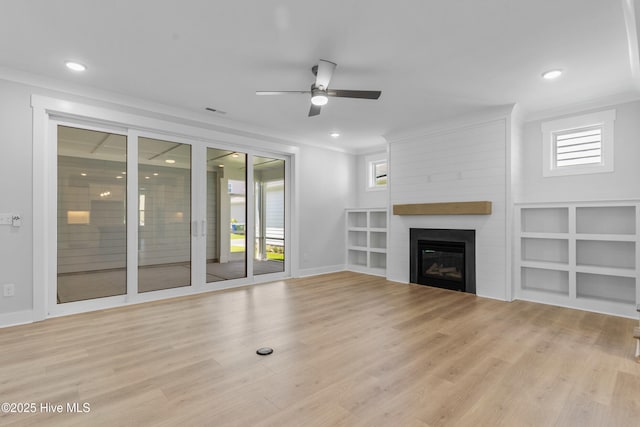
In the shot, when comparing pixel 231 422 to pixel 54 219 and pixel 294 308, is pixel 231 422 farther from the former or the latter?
pixel 54 219

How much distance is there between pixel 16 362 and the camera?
8.37 feet

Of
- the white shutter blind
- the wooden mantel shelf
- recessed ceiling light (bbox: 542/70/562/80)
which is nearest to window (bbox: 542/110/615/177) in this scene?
the white shutter blind

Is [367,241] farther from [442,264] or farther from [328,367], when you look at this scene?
[328,367]

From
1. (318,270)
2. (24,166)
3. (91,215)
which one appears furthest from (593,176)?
(24,166)

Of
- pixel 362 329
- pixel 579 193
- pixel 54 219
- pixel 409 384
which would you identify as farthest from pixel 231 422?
pixel 579 193

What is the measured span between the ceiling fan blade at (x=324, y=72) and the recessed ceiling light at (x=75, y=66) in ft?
7.87

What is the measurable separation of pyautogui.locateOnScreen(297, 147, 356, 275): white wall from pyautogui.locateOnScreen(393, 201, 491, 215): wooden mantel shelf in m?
1.47

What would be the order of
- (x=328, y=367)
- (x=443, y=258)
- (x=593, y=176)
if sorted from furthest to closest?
1. (x=443, y=258)
2. (x=593, y=176)
3. (x=328, y=367)

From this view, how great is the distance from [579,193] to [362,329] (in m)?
3.54

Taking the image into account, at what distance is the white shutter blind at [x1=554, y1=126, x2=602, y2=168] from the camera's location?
428 cm

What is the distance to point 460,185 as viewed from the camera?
502 centimetres

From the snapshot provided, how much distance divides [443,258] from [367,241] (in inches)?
67.1

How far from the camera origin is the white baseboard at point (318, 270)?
6170 mm

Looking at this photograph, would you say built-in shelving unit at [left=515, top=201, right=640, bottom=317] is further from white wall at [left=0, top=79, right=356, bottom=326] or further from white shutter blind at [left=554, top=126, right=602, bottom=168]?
white wall at [left=0, top=79, right=356, bottom=326]
